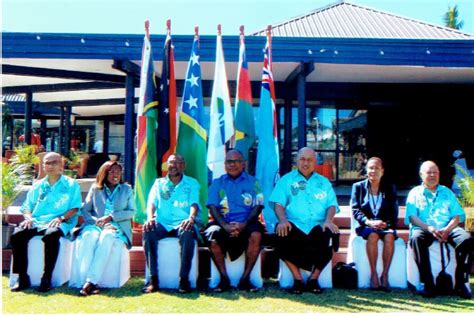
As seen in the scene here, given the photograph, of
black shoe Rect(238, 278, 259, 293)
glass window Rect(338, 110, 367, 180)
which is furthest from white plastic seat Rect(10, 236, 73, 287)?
glass window Rect(338, 110, 367, 180)

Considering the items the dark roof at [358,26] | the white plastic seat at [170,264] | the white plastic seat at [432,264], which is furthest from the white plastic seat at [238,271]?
the dark roof at [358,26]

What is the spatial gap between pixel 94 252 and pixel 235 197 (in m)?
1.49

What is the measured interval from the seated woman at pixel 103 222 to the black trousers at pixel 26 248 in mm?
221

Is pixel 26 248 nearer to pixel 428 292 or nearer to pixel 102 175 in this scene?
Result: pixel 102 175

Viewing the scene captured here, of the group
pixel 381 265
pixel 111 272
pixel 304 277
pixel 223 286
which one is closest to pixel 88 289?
pixel 111 272

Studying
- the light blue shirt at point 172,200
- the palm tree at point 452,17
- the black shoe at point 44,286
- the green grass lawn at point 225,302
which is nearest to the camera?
the green grass lawn at point 225,302

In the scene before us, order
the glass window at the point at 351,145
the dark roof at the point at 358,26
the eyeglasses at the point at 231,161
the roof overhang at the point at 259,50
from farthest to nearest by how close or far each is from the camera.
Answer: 1. the dark roof at the point at 358,26
2. the glass window at the point at 351,145
3. the roof overhang at the point at 259,50
4. the eyeglasses at the point at 231,161

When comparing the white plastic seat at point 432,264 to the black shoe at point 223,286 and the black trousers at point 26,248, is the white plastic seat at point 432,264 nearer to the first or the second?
the black shoe at point 223,286

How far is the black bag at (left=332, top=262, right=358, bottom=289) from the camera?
436 cm

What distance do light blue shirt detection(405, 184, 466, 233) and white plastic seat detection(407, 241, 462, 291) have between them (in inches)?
8.7

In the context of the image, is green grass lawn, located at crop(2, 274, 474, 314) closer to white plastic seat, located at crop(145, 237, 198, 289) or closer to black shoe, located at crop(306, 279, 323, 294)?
black shoe, located at crop(306, 279, 323, 294)

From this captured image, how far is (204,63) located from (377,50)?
2574mm

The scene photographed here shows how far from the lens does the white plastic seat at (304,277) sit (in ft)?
14.2

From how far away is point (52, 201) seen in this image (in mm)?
4492
